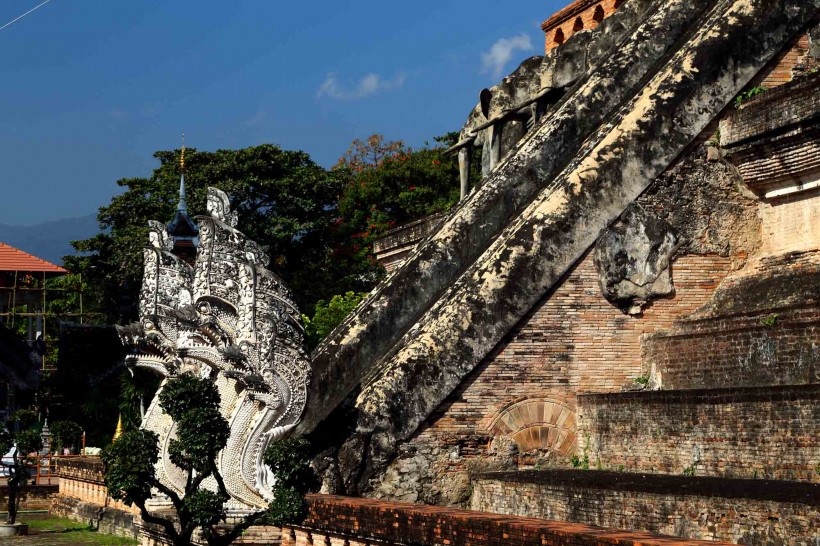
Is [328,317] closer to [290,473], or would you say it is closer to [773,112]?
[773,112]

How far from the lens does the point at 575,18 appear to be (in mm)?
23141

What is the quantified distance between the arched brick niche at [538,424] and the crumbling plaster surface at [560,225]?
0.49 metres

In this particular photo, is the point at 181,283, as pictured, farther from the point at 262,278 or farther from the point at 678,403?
the point at 678,403

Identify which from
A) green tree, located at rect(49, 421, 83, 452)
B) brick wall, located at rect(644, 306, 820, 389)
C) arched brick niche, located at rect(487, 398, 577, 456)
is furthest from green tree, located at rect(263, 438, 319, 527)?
green tree, located at rect(49, 421, 83, 452)

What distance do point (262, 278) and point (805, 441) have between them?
4016 mm

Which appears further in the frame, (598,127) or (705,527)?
(598,127)

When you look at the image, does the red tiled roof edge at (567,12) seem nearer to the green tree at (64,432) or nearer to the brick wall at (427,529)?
the green tree at (64,432)

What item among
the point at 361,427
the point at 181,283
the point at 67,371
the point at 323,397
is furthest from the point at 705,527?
the point at 67,371

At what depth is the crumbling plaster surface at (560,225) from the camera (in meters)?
10.3

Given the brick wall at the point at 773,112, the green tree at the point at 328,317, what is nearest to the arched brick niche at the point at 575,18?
the green tree at the point at 328,317

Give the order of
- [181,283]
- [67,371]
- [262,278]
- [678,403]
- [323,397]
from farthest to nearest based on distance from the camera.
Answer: [67,371], [181,283], [323,397], [262,278], [678,403]

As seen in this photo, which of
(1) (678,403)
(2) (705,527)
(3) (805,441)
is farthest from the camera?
(1) (678,403)

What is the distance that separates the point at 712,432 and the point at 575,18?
50.4 feet

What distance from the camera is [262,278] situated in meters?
9.95
